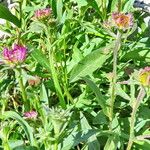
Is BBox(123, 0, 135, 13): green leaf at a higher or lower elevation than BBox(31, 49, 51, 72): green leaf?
higher

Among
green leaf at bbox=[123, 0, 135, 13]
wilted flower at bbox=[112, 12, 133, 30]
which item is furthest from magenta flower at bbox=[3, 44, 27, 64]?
green leaf at bbox=[123, 0, 135, 13]

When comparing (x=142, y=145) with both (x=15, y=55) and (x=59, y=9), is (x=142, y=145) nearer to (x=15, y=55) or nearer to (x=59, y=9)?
(x=15, y=55)

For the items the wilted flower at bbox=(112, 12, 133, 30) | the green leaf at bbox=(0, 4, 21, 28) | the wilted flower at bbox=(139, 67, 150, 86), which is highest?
the wilted flower at bbox=(112, 12, 133, 30)

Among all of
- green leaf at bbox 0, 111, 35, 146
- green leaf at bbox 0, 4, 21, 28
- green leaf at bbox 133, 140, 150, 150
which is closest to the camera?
green leaf at bbox 0, 111, 35, 146

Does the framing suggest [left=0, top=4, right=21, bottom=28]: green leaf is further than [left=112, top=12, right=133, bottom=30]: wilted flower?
Yes

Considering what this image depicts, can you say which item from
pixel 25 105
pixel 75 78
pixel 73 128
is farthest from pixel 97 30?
pixel 73 128

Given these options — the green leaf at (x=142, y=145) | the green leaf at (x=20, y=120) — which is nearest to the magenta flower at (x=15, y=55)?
the green leaf at (x=20, y=120)

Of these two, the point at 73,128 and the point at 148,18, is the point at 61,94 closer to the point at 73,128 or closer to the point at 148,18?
the point at 73,128

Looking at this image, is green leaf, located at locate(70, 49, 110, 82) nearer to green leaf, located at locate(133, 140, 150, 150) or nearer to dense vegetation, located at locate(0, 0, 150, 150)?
dense vegetation, located at locate(0, 0, 150, 150)

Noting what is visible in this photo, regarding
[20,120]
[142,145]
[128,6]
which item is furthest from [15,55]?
[128,6]
